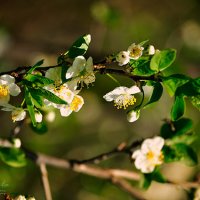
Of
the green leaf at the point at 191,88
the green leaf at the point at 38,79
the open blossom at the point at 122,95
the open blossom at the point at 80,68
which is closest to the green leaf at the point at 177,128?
the open blossom at the point at 122,95

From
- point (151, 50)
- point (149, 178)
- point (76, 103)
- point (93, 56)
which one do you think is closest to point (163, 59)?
point (151, 50)

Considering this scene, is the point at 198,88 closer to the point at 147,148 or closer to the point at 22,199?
the point at 147,148

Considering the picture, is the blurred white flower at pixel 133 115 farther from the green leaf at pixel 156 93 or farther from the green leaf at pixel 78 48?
the green leaf at pixel 78 48

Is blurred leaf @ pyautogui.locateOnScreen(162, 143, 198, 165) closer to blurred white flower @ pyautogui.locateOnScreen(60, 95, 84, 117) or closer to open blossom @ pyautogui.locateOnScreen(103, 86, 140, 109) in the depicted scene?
open blossom @ pyautogui.locateOnScreen(103, 86, 140, 109)

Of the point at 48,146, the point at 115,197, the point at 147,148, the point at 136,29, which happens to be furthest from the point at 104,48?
the point at 147,148

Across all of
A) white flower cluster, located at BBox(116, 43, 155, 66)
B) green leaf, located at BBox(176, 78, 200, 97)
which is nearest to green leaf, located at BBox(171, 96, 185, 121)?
green leaf, located at BBox(176, 78, 200, 97)

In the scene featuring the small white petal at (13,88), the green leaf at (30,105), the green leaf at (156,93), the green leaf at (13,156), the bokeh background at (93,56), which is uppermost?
the bokeh background at (93,56)
